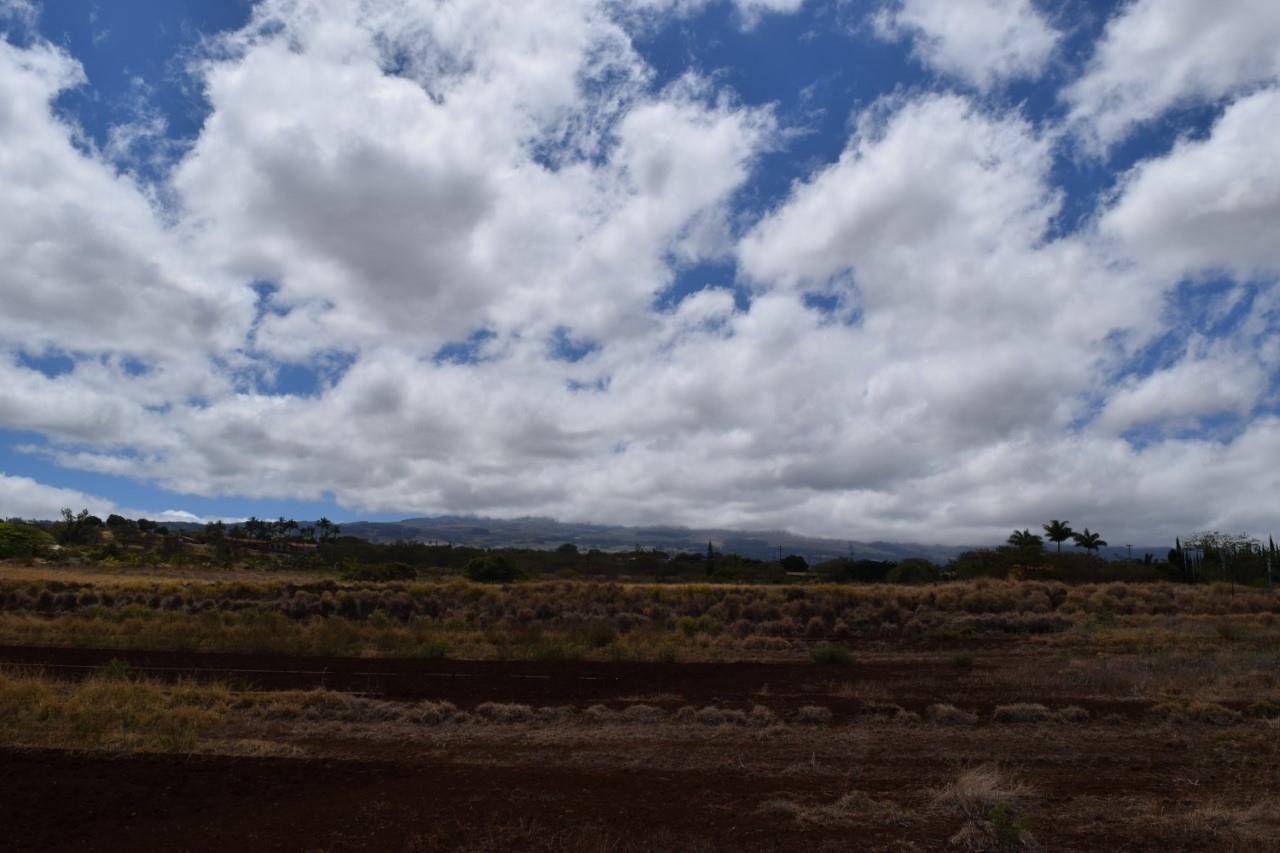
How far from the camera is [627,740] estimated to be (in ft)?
44.8

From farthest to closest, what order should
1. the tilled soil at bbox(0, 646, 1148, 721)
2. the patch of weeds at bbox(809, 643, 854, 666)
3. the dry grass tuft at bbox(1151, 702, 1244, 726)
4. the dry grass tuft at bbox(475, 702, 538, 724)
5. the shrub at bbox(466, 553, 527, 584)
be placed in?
the shrub at bbox(466, 553, 527, 584) < the patch of weeds at bbox(809, 643, 854, 666) < the tilled soil at bbox(0, 646, 1148, 721) < the dry grass tuft at bbox(475, 702, 538, 724) < the dry grass tuft at bbox(1151, 702, 1244, 726)

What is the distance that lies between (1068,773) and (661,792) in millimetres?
5589

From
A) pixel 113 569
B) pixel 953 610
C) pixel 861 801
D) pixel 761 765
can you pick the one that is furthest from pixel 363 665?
pixel 113 569

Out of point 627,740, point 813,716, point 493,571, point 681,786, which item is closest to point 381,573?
point 493,571

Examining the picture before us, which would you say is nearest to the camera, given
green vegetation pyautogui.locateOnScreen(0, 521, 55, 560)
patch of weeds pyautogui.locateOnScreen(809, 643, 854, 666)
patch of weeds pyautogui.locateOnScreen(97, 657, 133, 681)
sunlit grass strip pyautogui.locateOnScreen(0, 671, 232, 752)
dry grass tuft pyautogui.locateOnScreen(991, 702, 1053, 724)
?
sunlit grass strip pyautogui.locateOnScreen(0, 671, 232, 752)

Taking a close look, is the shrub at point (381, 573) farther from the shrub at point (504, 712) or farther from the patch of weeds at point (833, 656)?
the shrub at point (504, 712)

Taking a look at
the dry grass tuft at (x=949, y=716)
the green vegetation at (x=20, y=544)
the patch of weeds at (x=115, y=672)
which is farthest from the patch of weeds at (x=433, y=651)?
the green vegetation at (x=20, y=544)

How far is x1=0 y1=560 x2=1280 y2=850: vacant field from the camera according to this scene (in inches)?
351

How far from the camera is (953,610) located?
125 ft

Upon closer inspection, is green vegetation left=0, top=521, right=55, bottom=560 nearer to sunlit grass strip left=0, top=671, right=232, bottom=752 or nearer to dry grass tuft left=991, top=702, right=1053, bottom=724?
sunlit grass strip left=0, top=671, right=232, bottom=752

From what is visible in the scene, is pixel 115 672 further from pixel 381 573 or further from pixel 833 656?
pixel 381 573

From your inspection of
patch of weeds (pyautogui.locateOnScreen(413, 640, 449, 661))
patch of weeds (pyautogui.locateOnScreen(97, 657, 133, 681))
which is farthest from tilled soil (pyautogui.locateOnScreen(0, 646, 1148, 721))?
patch of weeds (pyautogui.locateOnScreen(413, 640, 449, 661))

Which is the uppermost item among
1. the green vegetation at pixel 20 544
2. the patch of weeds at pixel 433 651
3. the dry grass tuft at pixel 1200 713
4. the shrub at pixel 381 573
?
the green vegetation at pixel 20 544

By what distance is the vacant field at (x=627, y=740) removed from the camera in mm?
8906
